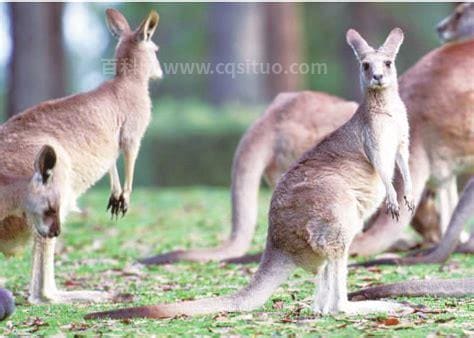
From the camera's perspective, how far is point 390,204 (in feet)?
19.3

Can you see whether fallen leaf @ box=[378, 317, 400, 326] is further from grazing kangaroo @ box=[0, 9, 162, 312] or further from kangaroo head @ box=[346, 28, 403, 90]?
grazing kangaroo @ box=[0, 9, 162, 312]

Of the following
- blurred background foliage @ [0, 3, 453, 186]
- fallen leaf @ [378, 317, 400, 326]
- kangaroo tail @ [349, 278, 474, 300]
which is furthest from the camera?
blurred background foliage @ [0, 3, 453, 186]

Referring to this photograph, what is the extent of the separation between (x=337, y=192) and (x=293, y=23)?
57.0ft

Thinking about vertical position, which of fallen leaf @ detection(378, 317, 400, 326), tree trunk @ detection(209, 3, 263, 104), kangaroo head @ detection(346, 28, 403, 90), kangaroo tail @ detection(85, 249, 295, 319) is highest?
tree trunk @ detection(209, 3, 263, 104)

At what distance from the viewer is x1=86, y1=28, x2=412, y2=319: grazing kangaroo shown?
5598mm

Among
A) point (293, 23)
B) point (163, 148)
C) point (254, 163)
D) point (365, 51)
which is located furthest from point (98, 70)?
point (365, 51)

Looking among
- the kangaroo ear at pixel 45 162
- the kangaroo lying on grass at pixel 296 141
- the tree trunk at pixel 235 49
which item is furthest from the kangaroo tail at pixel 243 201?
the tree trunk at pixel 235 49

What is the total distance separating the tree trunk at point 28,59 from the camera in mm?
16422

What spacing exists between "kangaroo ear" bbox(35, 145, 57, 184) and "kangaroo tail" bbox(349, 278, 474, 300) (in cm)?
175

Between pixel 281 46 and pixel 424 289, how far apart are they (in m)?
16.2

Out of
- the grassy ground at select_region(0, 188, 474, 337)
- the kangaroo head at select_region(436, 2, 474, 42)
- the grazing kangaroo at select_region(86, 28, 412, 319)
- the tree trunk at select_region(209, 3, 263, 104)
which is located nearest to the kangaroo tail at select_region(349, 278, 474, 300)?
the grassy ground at select_region(0, 188, 474, 337)

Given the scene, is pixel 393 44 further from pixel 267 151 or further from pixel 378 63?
pixel 267 151

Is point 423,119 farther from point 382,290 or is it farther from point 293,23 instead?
point 293,23

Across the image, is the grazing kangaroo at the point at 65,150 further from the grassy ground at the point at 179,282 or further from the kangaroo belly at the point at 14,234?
the grassy ground at the point at 179,282
